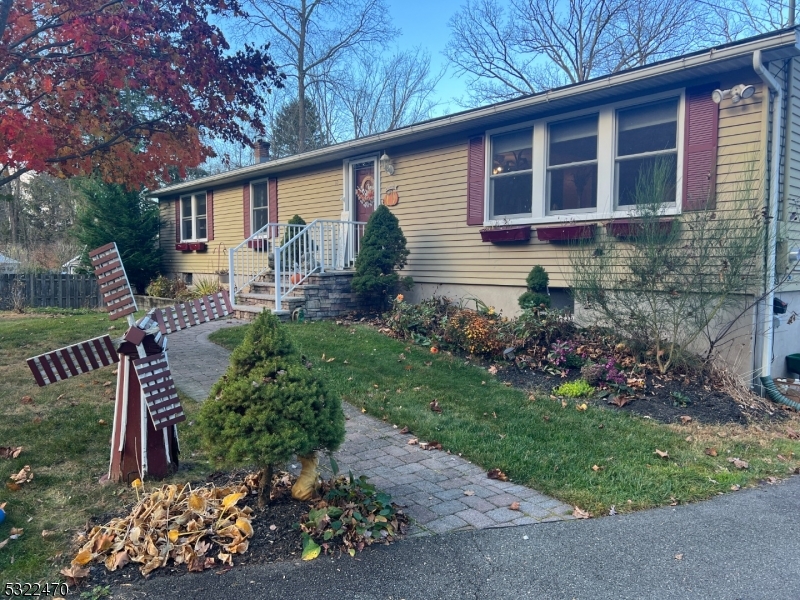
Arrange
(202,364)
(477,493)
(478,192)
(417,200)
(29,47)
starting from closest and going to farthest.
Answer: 1. (477,493)
2. (29,47)
3. (202,364)
4. (478,192)
5. (417,200)

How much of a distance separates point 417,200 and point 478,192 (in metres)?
1.43

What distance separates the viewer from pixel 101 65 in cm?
621

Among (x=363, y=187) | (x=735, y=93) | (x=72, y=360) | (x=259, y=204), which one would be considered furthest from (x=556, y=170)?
(x=259, y=204)

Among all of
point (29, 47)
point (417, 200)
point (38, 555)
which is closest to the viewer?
point (38, 555)

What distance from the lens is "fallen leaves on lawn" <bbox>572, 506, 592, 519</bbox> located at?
3452 mm

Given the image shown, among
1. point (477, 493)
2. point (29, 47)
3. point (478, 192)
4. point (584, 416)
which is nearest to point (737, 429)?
point (584, 416)

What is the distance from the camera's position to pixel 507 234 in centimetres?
862

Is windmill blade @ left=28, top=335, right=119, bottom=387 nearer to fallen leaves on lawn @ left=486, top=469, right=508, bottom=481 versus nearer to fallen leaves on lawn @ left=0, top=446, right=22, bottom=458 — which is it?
fallen leaves on lawn @ left=0, top=446, right=22, bottom=458

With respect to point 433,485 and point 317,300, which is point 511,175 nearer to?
point 317,300

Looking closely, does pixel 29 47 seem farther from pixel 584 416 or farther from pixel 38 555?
pixel 584 416

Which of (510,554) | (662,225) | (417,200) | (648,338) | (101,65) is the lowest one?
(510,554)

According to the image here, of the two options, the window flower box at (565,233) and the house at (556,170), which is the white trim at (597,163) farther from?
the window flower box at (565,233)

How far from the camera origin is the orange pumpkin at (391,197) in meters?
10.6

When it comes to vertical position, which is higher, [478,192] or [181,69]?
[181,69]
